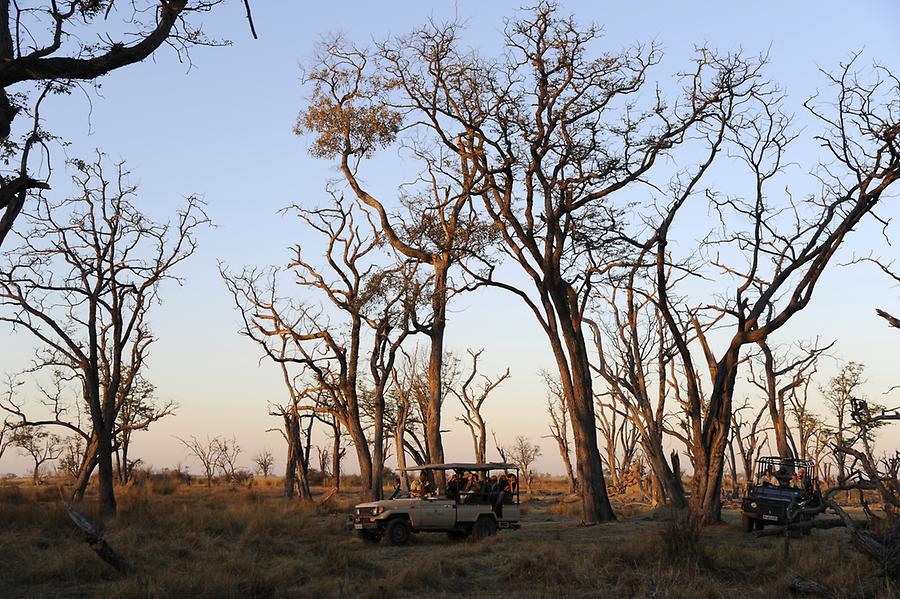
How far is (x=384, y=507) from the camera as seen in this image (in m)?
21.1

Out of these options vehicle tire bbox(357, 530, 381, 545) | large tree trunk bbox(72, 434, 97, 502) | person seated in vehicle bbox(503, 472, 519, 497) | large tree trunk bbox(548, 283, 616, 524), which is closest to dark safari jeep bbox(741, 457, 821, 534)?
large tree trunk bbox(548, 283, 616, 524)

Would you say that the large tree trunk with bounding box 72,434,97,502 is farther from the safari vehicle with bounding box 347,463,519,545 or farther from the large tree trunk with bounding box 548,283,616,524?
the large tree trunk with bounding box 548,283,616,524

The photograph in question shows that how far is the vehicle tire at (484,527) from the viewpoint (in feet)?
70.8

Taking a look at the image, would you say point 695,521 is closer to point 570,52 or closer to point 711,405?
point 711,405

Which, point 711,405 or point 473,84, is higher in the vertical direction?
point 473,84

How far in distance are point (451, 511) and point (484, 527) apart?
105cm

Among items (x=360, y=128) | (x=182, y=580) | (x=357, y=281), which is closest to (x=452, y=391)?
(x=357, y=281)

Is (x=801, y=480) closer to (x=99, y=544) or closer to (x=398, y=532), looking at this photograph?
(x=398, y=532)

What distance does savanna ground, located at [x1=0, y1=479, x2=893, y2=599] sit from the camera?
12.8 m

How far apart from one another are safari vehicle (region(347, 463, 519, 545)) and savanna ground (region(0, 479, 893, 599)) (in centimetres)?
51

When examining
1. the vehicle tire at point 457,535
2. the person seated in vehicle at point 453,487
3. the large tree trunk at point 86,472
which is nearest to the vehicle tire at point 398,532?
the vehicle tire at point 457,535

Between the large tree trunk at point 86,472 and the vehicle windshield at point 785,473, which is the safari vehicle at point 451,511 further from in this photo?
the large tree trunk at point 86,472

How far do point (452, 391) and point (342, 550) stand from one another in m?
35.1

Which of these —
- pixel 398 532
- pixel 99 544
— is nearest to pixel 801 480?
pixel 398 532
